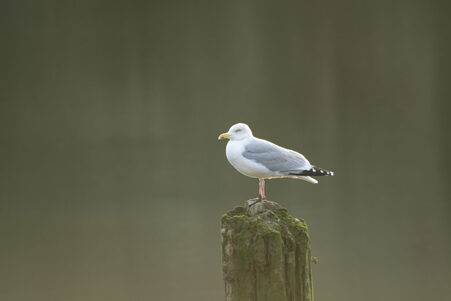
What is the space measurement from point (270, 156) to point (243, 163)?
6.8 inches

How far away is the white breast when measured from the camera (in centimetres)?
314

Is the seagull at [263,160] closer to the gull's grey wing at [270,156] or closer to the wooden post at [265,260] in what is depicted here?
the gull's grey wing at [270,156]

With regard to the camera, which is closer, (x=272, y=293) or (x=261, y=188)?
(x=272, y=293)

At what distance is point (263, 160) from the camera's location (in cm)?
317

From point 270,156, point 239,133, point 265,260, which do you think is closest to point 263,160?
point 270,156

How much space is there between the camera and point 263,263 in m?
2.09

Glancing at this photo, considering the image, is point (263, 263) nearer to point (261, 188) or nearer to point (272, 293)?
point (272, 293)

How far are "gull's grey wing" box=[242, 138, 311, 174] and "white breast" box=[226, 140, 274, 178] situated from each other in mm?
26

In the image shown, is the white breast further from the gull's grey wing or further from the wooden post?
the wooden post

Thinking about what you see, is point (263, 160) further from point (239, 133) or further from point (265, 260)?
point (265, 260)

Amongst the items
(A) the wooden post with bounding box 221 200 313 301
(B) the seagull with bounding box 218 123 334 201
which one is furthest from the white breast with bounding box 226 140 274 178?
(A) the wooden post with bounding box 221 200 313 301

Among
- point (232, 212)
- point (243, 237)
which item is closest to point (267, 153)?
point (232, 212)

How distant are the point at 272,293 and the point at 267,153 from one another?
1225 millimetres

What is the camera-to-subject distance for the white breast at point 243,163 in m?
3.14
